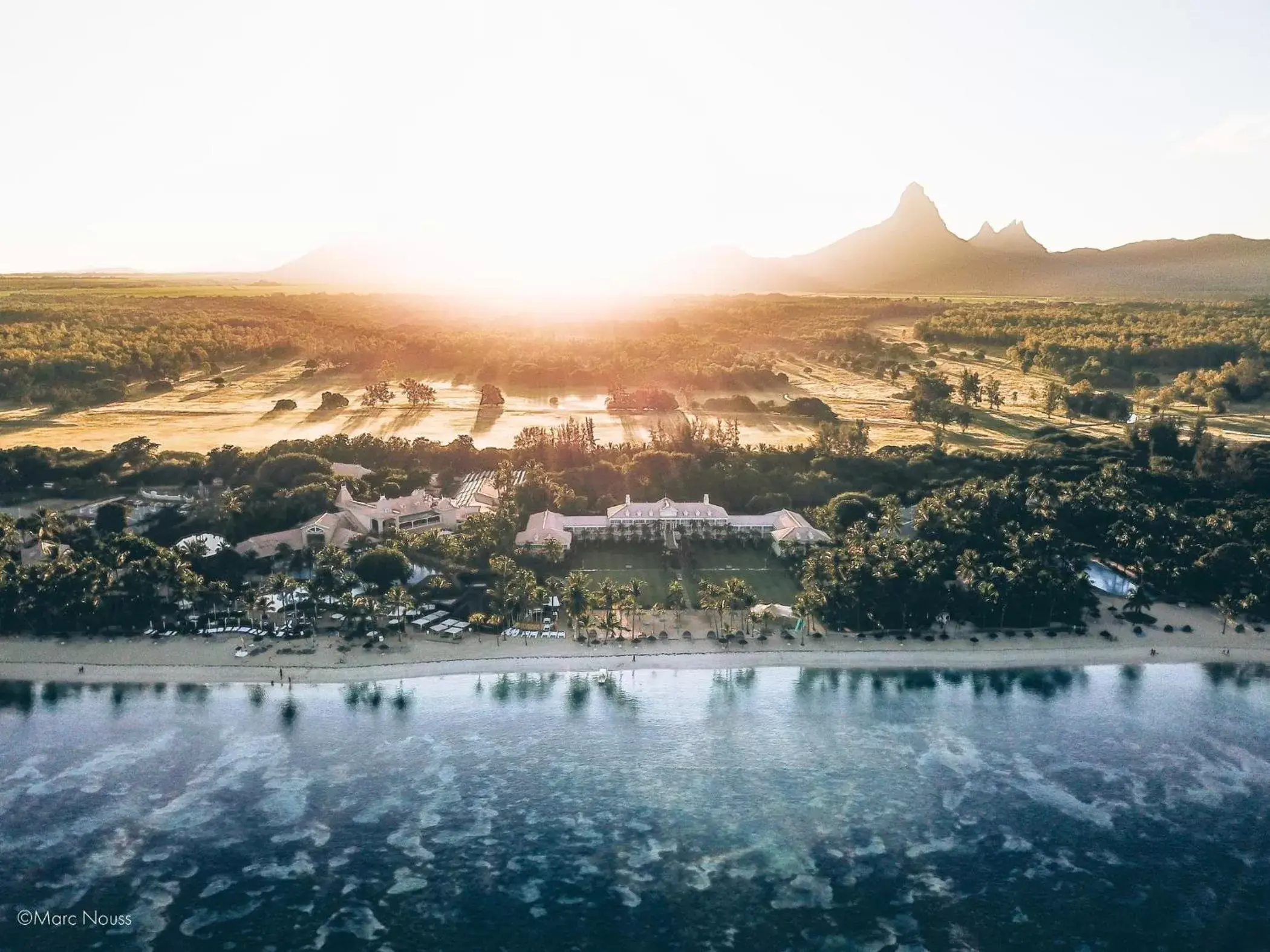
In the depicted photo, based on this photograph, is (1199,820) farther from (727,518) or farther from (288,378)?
(288,378)

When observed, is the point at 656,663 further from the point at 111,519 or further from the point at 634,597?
the point at 111,519

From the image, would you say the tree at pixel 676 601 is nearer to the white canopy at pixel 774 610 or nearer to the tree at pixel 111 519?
the white canopy at pixel 774 610

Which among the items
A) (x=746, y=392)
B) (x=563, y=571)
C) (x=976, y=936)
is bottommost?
(x=976, y=936)

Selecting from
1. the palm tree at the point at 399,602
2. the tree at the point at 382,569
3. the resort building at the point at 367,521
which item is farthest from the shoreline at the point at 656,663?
the resort building at the point at 367,521

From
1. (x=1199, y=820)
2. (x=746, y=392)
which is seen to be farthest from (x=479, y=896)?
(x=746, y=392)

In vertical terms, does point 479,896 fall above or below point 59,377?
below

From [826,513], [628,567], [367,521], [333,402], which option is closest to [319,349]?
[333,402]
